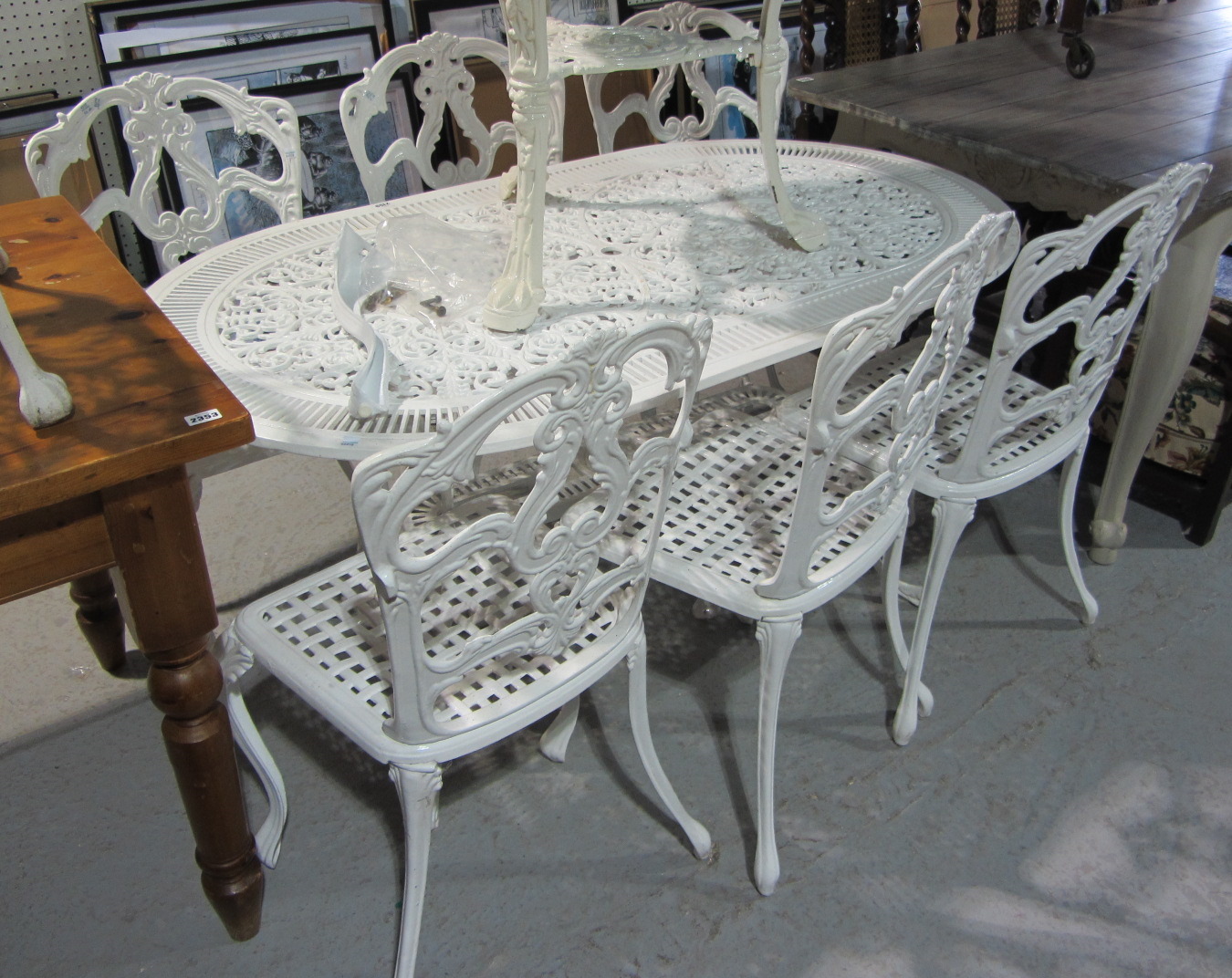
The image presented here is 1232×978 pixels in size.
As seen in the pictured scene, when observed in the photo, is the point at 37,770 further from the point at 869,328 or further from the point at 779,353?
the point at 869,328

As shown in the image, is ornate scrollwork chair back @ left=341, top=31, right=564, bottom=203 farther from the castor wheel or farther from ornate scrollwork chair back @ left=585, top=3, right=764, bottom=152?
the castor wheel

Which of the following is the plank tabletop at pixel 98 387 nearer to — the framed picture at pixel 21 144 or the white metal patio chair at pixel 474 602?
the white metal patio chair at pixel 474 602

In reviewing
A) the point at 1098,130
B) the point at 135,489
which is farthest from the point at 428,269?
the point at 1098,130

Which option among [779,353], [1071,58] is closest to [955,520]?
[779,353]

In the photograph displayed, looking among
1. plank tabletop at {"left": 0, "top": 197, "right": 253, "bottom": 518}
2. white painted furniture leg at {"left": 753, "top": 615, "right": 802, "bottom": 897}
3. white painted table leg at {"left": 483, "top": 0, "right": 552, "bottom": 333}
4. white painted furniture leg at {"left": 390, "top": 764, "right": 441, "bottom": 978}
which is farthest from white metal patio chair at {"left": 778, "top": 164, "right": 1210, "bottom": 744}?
plank tabletop at {"left": 0, "top": 197, "right": 253, "bottom": 518}

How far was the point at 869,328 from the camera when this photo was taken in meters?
1.14

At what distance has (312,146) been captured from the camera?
2.72 meters

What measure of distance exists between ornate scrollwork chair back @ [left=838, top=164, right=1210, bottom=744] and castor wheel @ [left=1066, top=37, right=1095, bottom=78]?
86cm

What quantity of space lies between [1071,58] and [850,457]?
4.50 ft

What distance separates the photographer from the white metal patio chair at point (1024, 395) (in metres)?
1.38

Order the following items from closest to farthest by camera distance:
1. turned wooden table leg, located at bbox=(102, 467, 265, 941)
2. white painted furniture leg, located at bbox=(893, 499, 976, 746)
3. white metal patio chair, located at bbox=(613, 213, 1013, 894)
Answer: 1. turned wooden table leg, located at bbox=(102, 467, 265, 941)
2. white metal patio chair, located at bbox=(613, 213, 1013, 894)
3. white painted furniture leg, located at bbox=(893, 499, 976, 746)

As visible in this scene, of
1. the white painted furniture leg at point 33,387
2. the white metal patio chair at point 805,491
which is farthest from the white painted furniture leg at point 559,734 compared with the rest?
the white painted furniture leg at point 33,387

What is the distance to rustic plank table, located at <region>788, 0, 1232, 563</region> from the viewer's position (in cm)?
186

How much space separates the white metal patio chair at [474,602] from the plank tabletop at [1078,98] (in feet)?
3.46
